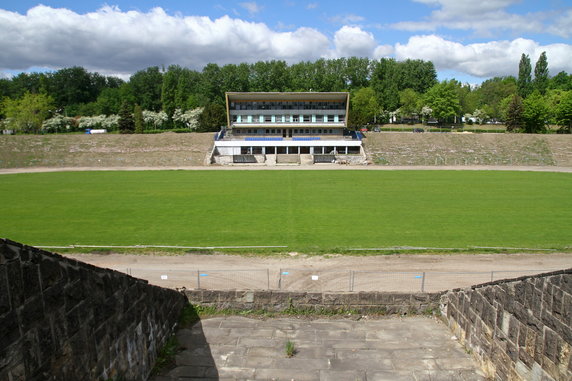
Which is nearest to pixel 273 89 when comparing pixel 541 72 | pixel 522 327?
pixel 541 72

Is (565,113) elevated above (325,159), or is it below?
above

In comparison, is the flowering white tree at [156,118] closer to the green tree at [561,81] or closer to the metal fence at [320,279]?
the metal fence at [320,279]

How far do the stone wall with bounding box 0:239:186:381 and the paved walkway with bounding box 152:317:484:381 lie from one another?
65.5 inches

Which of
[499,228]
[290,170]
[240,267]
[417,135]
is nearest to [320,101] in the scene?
[417,135]

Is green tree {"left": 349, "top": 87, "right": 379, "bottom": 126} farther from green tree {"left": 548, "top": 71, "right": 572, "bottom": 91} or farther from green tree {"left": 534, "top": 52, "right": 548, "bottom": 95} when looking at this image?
green tree {"left": 548, "top": 71, "right": 572, "bottom": 91}

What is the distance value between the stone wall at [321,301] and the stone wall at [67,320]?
378 cm

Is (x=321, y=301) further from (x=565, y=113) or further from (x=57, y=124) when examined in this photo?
(x=57, y=124)

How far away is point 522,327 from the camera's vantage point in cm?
746

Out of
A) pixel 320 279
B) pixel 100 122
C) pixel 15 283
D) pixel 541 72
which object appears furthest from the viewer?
pixel 541 72

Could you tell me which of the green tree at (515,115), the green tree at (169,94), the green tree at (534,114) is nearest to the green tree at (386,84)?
the green tree at (515,115)

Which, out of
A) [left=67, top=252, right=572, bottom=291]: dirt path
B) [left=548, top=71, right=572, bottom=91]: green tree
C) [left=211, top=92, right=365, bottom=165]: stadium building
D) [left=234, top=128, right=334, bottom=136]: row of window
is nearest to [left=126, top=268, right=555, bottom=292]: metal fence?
[left=67, top=252, right=572, bottom=291]: dirt path

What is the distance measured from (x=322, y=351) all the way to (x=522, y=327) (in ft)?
14.8

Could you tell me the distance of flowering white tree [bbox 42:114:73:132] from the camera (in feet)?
347

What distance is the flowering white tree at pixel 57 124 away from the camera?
347ft
